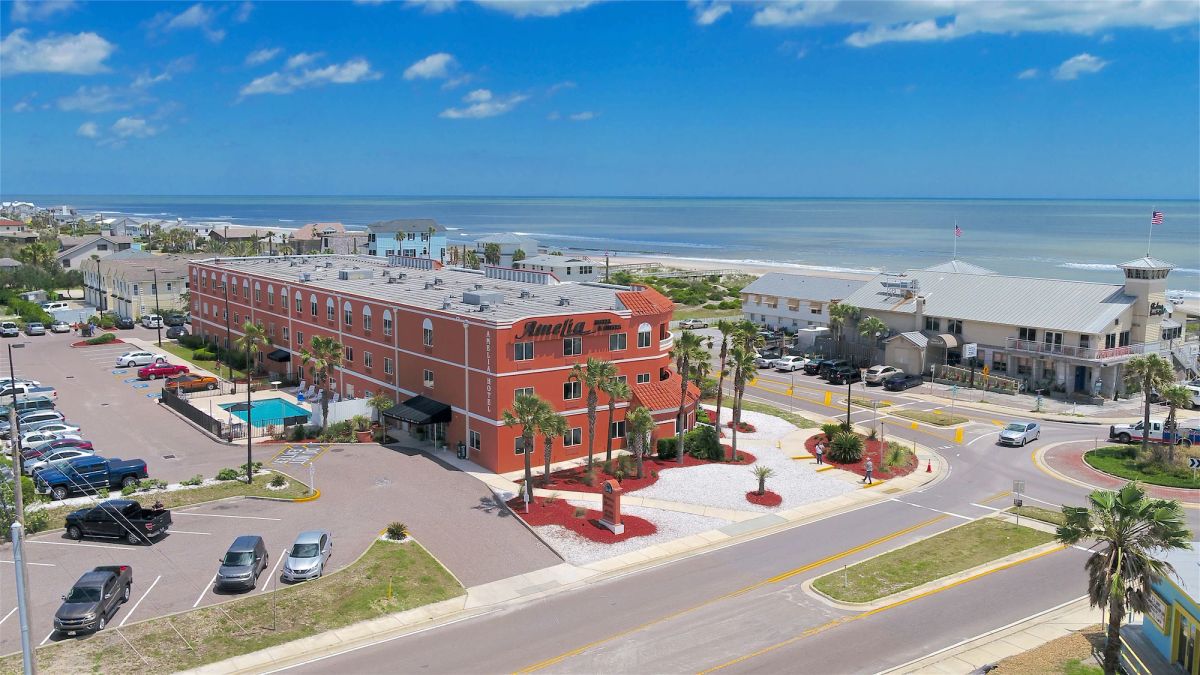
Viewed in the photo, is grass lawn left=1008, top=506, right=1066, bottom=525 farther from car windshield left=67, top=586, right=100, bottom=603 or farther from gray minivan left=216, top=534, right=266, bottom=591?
car windshield left=67, top=586, right=100, bottom=603

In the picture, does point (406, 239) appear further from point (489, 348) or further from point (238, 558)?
point (238, 558)

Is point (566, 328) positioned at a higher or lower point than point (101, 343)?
higher

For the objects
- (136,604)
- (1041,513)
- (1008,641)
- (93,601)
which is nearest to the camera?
(93,601)

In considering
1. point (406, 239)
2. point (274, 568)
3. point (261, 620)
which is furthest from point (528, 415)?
point (406, 239)

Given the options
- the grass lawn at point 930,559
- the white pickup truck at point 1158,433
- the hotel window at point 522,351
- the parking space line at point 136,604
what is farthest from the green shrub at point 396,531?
the white pickup truck at point 1158,433

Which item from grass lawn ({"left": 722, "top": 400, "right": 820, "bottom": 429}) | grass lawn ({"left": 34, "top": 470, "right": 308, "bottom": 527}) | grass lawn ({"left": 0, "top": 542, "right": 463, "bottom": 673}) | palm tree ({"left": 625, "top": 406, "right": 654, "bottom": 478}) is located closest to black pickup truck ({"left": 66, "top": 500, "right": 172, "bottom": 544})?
grass lawn ({"left": 34, "top": 470, "right": 308, "bottom": 527})

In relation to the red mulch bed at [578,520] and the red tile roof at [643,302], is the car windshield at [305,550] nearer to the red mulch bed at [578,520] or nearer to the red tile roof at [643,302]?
the red mulch bed at [578,520]

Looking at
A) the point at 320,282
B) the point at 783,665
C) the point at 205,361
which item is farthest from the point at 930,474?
the point at 205,361
